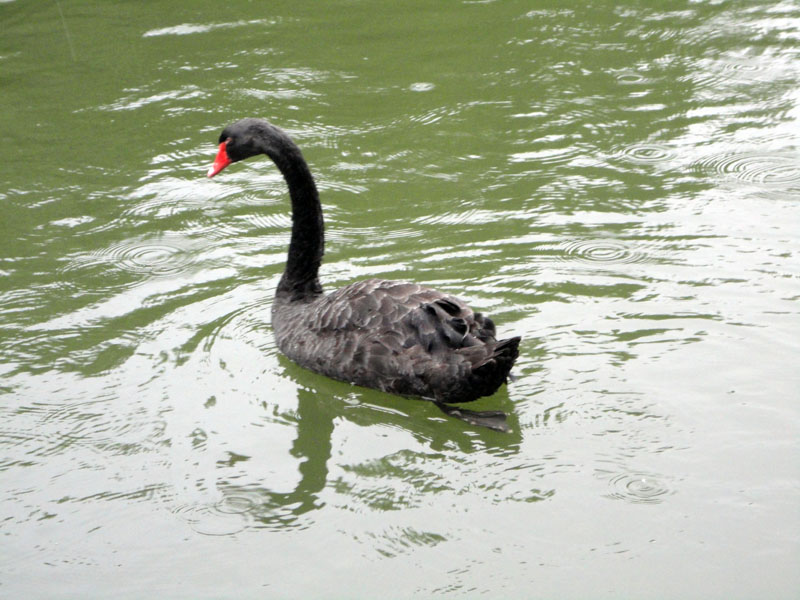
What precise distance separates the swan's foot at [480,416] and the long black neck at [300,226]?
1264 millimetres

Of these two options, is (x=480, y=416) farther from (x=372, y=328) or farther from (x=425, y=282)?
(x=425, y=282)

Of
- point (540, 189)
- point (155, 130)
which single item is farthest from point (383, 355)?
point (155, 130)

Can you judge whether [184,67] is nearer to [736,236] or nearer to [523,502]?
[736,236]

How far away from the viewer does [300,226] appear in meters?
5.71

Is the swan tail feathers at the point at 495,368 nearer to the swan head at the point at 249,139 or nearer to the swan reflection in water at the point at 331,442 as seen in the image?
the swan reflection in water at the point at 331,442

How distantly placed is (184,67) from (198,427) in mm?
5475

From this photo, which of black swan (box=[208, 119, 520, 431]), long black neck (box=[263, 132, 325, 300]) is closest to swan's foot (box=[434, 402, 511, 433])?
black swan (box=[208, 119, 520, 431])

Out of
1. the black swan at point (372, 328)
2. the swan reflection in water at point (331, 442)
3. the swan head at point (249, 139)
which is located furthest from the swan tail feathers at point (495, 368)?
the swan head at point (249, 139)

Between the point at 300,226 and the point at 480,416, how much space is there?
1669 mm

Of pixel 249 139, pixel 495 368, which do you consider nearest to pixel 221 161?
pixel 249 139

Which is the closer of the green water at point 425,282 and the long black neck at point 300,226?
the green water at point 425,282

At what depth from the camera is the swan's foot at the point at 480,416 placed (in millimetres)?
4574

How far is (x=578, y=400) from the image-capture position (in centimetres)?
473

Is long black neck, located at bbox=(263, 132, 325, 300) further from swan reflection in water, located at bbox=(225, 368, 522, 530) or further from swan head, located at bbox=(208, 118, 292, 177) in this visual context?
swan reflection in water, located at bbox=(225, 368, 522, 530)
